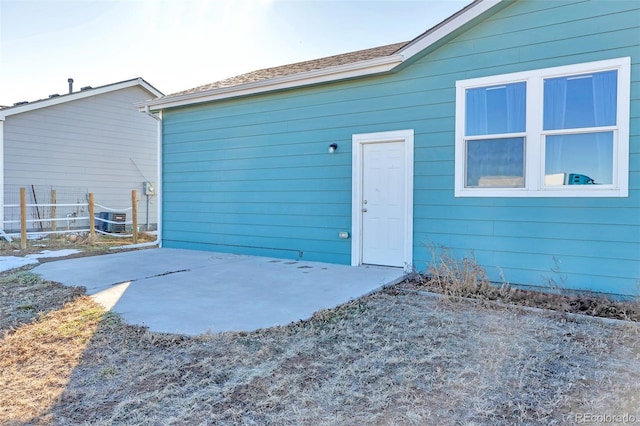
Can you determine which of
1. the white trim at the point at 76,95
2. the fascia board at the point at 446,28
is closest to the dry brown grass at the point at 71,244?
the white trim at the point at 76,95

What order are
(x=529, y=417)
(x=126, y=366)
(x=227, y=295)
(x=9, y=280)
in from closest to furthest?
(x=529, y=417) < (x=126, y=366) < (x=227, y=295) < (x=9, y=280)

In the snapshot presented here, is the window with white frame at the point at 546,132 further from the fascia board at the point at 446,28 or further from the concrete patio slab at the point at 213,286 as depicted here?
the concrete patio slab at the point at 213,286

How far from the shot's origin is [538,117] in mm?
4949

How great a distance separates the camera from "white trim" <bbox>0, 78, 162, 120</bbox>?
1101 centimetres

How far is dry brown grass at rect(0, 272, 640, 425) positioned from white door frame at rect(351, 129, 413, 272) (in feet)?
6.48

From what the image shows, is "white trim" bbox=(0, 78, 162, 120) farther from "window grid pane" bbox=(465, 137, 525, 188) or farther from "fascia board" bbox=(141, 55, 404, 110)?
"window grid pane" bbox=(465, 137, 525, 188)

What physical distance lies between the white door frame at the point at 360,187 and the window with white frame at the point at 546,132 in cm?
70

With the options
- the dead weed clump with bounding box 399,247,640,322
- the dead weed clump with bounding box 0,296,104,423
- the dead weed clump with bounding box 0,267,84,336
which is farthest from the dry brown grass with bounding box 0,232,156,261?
the dead weed clump with bounding box 399,247,640,322

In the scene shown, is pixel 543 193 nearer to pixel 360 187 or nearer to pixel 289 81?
pixel 360 187

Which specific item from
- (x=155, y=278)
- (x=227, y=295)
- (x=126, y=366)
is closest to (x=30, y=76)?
(x=155, y=278)

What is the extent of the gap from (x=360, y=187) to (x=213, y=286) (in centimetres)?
265

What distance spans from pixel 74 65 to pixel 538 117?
50.8 feet

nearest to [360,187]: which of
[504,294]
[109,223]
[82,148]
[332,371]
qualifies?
[504,294]

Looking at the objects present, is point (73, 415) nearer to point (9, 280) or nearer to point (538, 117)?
point (9, 280)
